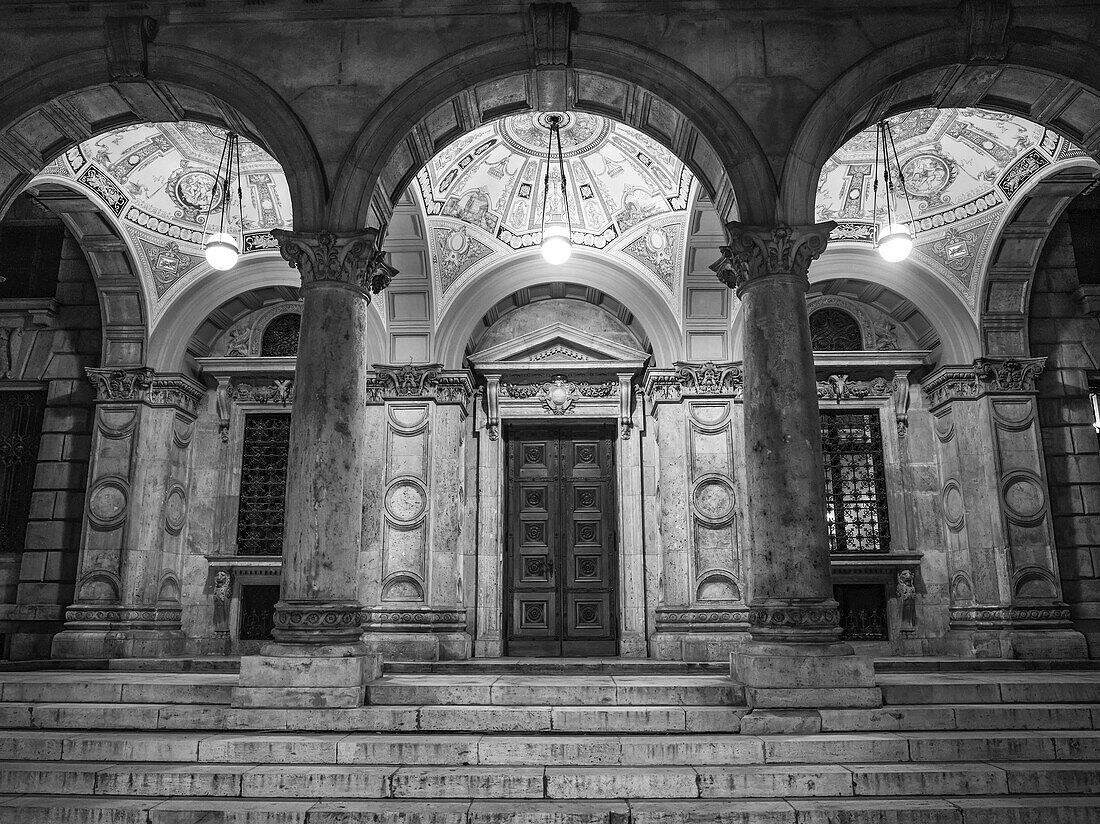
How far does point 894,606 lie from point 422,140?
9.55 m

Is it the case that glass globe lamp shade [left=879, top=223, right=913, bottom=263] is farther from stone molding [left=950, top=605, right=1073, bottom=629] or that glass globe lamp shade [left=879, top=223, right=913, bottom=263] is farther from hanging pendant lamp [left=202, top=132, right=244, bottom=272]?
hanging pendant lamp [left=202, top=132, right=244, bottom=272]

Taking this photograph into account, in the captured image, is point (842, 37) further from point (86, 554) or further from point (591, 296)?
point (86, 554)

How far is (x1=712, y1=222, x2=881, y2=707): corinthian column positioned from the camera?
7.45 m

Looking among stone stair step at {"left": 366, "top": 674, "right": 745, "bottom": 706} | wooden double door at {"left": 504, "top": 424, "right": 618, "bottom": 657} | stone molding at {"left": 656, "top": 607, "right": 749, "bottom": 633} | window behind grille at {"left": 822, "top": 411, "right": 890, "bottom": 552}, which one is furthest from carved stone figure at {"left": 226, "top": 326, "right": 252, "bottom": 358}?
window behind grille at {"left": 822, "top": 411, "right": 890, "bottom": 552}

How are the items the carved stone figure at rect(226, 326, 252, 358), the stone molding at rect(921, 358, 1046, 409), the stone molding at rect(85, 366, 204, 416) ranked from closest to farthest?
1. the stone molding at rect(921, 358, 1046, 409)
2. the stone molding at rect(85, 366, 204, 416)
3. the carved stone figure at rect(226, 326, 252, 358)

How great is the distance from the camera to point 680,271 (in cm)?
1317

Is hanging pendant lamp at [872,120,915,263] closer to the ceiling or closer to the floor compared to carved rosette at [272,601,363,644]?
closer to the ceiling

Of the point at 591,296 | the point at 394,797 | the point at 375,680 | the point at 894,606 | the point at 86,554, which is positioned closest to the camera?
the point at 394,797

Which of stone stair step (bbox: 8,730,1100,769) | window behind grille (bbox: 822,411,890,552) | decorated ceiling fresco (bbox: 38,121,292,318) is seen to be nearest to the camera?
stone stair step (bbox: 8,730,1100,769)

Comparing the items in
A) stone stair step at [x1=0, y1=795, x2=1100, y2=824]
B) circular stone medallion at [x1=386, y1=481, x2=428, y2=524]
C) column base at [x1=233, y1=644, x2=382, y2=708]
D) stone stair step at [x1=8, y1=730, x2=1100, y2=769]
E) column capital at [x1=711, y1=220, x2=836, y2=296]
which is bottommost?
stone stair step at [x1=0, y1=795, x2=1100, y2=824]

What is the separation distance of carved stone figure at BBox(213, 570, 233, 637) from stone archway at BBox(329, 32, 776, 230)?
22.1 ft

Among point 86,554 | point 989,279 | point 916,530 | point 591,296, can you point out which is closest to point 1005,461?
point 916,530

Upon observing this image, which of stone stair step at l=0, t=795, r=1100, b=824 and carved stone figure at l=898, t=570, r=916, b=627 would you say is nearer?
stone stair step at l=0, t=795, r=1100, b=824

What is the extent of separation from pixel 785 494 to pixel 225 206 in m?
8.33
